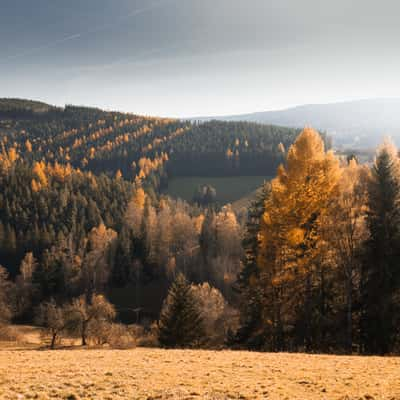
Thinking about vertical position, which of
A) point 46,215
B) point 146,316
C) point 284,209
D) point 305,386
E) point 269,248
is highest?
point 284,209

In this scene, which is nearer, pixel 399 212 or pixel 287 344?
pixel 399 212

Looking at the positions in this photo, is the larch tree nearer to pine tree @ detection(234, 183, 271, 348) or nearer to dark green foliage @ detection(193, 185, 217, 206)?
pine tree @ detection(234, 183, 271, 348)

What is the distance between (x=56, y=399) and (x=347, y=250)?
786 inches

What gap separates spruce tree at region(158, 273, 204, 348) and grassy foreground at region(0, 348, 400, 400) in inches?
705

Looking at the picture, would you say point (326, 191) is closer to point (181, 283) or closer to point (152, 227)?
point (181, 283)

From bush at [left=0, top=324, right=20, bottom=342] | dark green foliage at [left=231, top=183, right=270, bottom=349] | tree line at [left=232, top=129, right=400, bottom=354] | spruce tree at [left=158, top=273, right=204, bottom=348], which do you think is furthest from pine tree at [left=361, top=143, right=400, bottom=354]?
bush at [left=0, top=324, right=20, bottom=342]

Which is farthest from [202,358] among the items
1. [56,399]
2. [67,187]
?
[67,187]

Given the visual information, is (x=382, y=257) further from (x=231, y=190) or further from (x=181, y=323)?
(x=231, y=190)

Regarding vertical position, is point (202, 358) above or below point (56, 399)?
below

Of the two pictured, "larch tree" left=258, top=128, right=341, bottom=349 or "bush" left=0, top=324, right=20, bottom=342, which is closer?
"larch tree" left=258, top=128, right=341, bottom=349

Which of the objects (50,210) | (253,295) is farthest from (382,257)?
(50,210)

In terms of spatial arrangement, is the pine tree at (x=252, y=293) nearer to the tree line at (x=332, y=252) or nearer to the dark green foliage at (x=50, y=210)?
the tree line at (x=332, y=252)

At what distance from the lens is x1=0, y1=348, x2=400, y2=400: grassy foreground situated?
12242mm

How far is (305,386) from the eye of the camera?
12.9m
